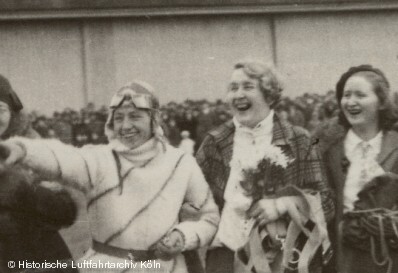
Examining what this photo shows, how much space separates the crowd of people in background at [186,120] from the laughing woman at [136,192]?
10.0 feet

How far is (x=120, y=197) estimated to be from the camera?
438 cm

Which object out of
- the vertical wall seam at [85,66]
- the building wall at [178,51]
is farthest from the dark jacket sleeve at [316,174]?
the vertical wall seam at [85,66]

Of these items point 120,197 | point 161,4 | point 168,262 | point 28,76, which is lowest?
point 168,262

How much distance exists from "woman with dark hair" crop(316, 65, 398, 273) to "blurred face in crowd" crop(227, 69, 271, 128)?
0.45 metres

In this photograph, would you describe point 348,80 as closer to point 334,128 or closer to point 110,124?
point 334,128

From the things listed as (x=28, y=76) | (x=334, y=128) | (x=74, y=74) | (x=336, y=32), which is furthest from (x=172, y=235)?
(x=74, y=74)

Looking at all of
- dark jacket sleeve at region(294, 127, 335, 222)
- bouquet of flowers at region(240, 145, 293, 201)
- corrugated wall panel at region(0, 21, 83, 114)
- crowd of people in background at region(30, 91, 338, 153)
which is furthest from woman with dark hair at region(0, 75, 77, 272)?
corrugated wall panel at region(0, 21, 83, 114)

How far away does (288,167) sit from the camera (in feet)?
15.3

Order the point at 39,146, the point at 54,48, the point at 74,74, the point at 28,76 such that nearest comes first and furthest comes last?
1. the point at 39,146
2. the point at 28,76
3. the point at 74,74
4. the point at 54,48

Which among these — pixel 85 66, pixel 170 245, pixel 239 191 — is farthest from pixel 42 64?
pixel 170 245

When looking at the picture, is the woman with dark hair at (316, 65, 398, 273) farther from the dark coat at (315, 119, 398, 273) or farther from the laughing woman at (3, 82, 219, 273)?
the laughing woman at (3, 82, 219, 273)

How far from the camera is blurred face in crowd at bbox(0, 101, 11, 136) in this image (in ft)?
14.1

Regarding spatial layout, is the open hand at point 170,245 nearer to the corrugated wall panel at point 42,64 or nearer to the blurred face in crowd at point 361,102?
the blurred face in crowd at point 361,102

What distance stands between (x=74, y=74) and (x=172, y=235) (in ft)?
30.4
